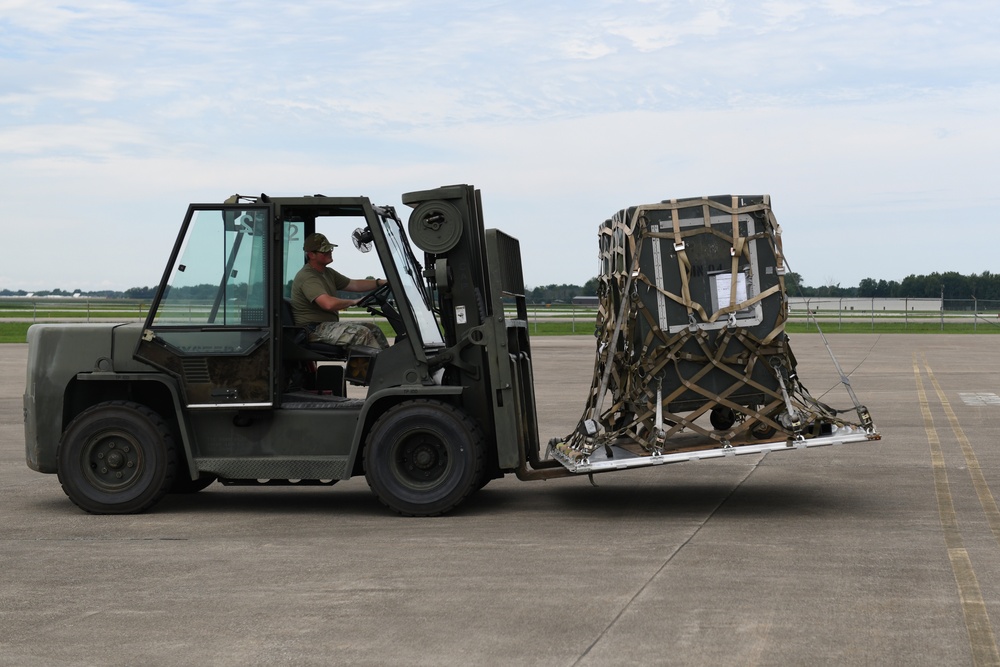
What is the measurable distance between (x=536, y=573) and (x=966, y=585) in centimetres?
247

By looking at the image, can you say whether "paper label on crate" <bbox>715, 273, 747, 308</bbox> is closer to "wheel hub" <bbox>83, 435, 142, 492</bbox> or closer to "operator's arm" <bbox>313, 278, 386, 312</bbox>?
"operator's arm" <bbox>313, 278, 386, 312</bbox>

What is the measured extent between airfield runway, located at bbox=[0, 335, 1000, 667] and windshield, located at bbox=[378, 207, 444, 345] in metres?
1.45

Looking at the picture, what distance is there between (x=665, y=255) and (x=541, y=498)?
2400 millimetres

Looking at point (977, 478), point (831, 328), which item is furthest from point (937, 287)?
point (977, 478)

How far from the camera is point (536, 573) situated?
7645mm

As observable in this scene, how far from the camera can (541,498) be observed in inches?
424

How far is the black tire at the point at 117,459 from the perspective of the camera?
9859mm

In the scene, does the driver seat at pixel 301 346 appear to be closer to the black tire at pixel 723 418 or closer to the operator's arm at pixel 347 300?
the operator's arm at pixel 347 300

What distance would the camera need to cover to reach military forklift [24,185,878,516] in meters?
9.63

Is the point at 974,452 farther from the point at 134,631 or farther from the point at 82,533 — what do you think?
the point at 134,631

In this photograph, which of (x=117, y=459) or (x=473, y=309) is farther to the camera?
(x=117, y=459)

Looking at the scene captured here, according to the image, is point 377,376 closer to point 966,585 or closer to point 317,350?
point 317,350

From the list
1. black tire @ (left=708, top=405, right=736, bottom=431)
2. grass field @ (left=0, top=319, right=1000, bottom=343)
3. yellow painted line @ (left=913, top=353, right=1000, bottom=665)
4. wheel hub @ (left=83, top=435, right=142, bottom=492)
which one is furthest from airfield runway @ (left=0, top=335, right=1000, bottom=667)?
grass field @ (left=0, top=319, right=1000, bottom=343)

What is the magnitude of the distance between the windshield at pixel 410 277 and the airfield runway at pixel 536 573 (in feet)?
4.77
